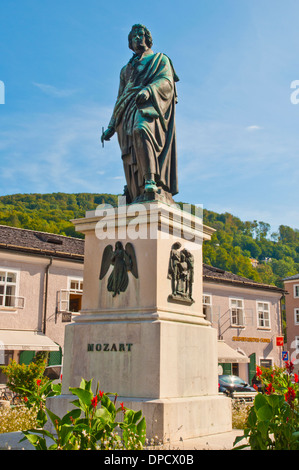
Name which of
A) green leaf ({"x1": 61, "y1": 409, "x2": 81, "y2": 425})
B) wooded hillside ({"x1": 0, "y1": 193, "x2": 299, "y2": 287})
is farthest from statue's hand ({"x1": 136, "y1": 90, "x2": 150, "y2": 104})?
wooded hillside ({"x1": 0, "y1": 193, "x2": 299, "y2": 287})

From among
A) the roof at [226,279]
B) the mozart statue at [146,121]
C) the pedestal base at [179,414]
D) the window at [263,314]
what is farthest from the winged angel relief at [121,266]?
the window at [263,314]

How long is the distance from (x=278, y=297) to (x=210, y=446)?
37.5m

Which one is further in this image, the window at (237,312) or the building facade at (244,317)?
the window at (237,312)

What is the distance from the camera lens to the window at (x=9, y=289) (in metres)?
27.4

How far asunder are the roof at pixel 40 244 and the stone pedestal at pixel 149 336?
20865 millimetres

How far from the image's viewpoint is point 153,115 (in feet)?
25.6

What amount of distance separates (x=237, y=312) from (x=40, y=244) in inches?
625

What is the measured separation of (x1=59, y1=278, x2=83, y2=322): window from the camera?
29.0 meters

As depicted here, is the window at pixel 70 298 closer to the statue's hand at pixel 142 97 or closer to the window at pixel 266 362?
the window at pixel 266 362

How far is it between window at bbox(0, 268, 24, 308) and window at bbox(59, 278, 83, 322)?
7.63 feet

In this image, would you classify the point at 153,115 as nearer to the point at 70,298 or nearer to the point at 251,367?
the point at 70,298

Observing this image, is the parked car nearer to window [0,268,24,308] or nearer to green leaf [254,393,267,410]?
window [0,268,24,308]

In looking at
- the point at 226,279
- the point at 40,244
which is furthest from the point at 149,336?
the point at 226,279

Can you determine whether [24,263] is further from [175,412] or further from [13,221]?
[175,412]
